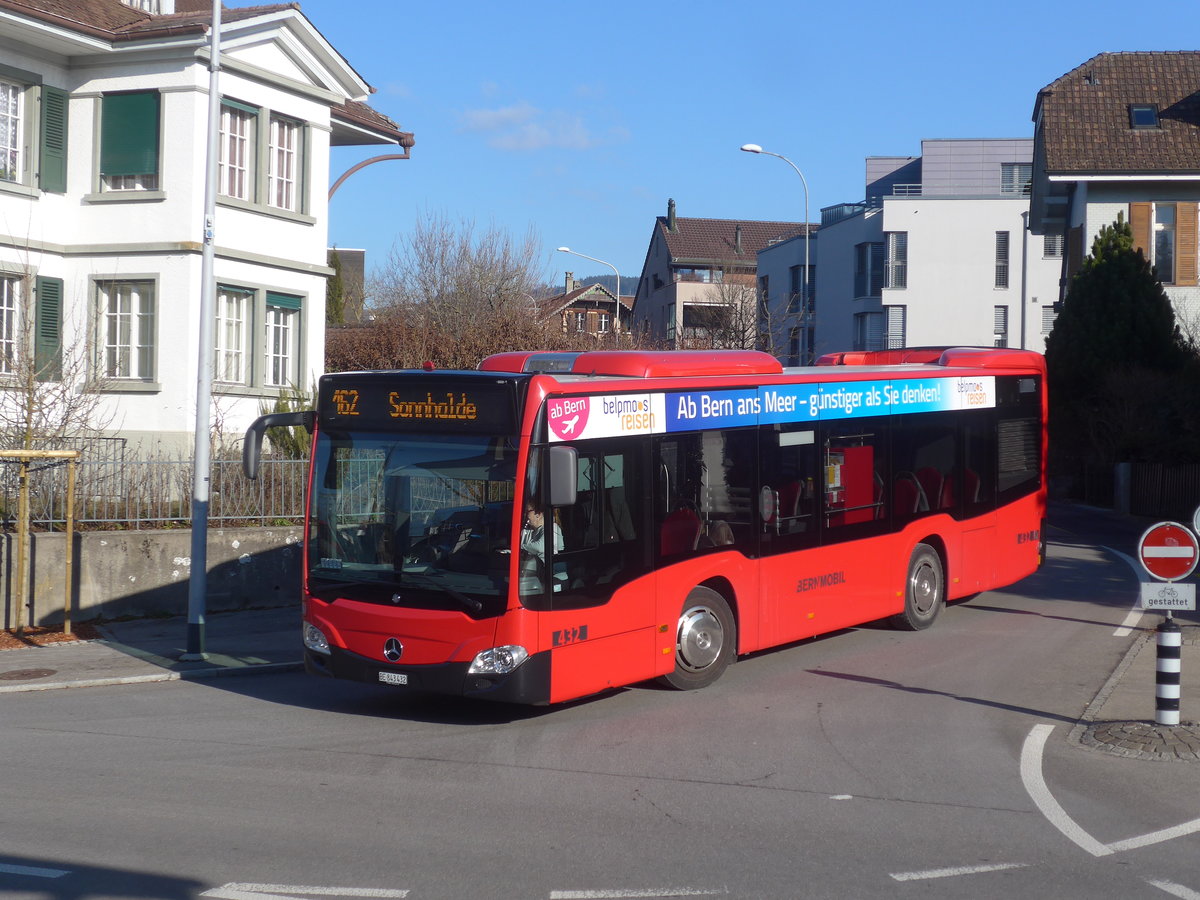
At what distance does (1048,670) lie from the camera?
12.4 m

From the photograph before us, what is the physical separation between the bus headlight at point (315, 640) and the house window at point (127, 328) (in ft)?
38.3

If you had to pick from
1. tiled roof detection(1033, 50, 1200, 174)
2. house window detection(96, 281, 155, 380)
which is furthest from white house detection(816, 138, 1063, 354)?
house window detection(96, 281, 155, 380)

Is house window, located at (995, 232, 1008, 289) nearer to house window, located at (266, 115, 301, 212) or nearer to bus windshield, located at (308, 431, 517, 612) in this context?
house window, located at (266, 115, 301, 212)

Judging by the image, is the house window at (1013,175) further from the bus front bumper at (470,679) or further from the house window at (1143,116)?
the bus front bumper at (470,679)

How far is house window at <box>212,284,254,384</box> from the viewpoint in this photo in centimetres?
2139

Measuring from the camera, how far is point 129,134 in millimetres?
20625

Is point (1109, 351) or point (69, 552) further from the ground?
point (1109, 351)

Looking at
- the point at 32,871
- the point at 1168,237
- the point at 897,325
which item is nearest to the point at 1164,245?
the point at 1168,237

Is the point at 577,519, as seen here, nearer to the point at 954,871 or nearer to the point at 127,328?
the point at 954,871

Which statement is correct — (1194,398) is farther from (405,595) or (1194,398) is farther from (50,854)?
(50,854)

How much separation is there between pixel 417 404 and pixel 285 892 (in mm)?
4708

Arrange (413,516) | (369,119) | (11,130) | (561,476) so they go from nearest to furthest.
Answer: (561,476)
(413,516)
(11,130)
(369,119)

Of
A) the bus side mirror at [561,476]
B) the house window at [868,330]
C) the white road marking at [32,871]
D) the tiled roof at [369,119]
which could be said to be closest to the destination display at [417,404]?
the bus side mirror at [561,476]

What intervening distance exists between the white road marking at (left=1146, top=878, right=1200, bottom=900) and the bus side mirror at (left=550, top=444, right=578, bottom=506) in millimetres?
4549
